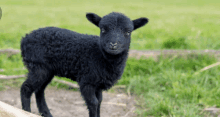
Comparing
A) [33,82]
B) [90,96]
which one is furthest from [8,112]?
[90,96]

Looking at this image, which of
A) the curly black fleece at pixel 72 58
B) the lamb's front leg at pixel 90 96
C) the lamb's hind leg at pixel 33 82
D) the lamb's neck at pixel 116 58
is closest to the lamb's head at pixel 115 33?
the lamb's neck at pixel 116 58

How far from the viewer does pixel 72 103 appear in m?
4.95

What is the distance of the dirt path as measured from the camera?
452 centimetres

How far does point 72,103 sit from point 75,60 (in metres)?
1.56

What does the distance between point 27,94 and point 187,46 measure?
5.52 m

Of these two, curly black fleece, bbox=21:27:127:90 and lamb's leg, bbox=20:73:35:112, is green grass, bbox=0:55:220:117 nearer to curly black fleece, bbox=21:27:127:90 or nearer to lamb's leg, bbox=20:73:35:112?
curly black fleece, bbox=21:27:127:90

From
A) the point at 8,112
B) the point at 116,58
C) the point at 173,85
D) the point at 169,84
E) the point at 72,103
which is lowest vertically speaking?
the point at 72,103

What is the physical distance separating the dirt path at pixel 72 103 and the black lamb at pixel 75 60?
2.69 feet

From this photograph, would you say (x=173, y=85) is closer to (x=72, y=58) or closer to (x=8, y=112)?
(x=72, y=58)

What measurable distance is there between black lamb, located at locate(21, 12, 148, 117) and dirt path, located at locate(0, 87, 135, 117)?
0.82 metres

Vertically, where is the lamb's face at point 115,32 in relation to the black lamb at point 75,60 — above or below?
above

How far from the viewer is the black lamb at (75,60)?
3.62 meters

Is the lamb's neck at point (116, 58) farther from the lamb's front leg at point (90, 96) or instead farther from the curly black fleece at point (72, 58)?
the lamb's front leg at point (90, 96)

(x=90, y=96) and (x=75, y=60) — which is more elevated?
(x=75, y=60)
